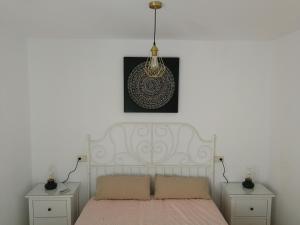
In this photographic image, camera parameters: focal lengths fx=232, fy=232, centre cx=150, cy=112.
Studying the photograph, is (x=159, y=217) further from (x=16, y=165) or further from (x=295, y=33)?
(x=295, y=33)

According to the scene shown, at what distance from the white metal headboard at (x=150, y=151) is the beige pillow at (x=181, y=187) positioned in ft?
0.56

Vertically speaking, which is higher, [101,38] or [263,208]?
[101,38]

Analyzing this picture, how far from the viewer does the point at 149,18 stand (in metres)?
2.04

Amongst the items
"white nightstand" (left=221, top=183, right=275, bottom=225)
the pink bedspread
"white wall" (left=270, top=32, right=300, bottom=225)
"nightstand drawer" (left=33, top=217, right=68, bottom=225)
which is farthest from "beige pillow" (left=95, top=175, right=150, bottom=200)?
"white wall" (left=270, top=32, right=300, bottom=225)

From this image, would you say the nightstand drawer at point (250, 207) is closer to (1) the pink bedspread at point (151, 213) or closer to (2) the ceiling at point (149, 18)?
(1) the pink bedspread at point (151, 213)

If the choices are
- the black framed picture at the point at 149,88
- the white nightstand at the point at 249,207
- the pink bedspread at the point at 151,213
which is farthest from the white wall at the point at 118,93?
the pink bedspread at the point at 151,213

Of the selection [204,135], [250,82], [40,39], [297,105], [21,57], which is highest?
[40,39]

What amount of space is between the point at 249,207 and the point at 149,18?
228 centimetres

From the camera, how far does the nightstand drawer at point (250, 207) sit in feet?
8.53

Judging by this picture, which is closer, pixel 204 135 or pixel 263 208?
pixel 263 208

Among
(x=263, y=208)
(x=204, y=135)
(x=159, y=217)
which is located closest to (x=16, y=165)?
(x=159, y=217)

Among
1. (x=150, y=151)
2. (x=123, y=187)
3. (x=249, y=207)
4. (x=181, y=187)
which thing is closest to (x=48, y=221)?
(x=123, y=187)

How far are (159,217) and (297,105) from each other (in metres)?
1.79

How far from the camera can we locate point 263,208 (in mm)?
2615
